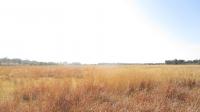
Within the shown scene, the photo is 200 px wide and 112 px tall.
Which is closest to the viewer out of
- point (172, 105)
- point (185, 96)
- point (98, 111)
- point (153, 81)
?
point (98, 111)

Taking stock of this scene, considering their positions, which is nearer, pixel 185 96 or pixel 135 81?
pixel 185 96

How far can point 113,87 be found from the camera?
1012 centimetres

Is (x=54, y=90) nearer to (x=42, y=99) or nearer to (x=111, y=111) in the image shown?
(x=42, y=99)

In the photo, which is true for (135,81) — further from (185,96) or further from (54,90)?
(54,90)

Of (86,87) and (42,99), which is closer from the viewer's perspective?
(42,99)

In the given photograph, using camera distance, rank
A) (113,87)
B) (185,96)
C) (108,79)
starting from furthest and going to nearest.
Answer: (108,79)
(113,87)
(185,96)

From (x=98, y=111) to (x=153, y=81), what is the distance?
6.49 metres

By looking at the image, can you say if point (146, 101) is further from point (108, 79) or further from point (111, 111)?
point (108, 79)

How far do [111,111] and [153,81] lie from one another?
6.28m

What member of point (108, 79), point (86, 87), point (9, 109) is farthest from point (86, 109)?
point (108, 79)

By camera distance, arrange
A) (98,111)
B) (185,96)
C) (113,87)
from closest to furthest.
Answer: (98,111) < (185,96) < (113,87)

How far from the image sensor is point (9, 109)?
6.21m

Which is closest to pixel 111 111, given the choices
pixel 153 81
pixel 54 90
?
pixel 54 90

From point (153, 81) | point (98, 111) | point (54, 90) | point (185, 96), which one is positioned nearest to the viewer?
point (98, 111)
